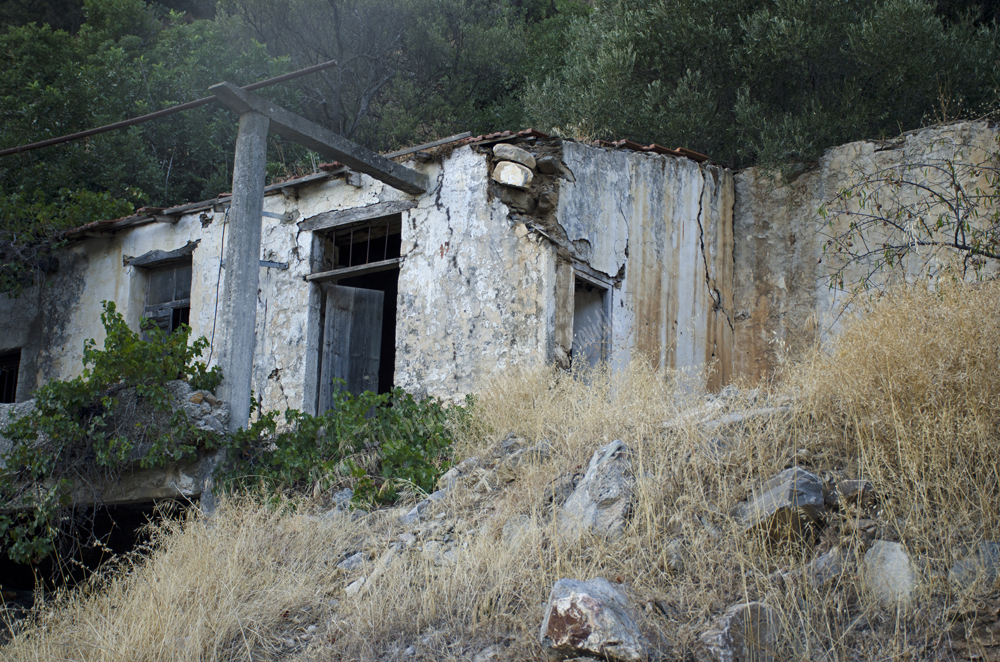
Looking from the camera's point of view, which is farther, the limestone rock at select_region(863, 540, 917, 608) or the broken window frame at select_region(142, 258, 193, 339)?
the broken window frame at select_region(142, 258, 193, 339)

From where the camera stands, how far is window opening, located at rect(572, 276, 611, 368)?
802 cm

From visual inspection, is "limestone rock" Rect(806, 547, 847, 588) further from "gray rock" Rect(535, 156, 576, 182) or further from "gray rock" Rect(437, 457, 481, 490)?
"gray rock" Rect(535, 156, 576, 182)

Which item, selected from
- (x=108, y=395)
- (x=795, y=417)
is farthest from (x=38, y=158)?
(x=795, y=417)

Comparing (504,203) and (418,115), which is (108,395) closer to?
(504,203)

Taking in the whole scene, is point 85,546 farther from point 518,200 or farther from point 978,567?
point 978,567

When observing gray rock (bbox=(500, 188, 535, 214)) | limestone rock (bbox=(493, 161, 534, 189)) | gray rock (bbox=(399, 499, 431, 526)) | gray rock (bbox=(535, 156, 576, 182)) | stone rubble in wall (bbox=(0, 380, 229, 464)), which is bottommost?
gray rock (bbox=(399, 499, 431, 526))

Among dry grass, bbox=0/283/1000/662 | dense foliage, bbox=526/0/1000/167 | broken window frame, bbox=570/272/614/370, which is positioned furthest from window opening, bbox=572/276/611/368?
dense foliage, bbox=526/0/1000/167

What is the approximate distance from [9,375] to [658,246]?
9.17 m

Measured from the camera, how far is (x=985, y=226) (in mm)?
8070

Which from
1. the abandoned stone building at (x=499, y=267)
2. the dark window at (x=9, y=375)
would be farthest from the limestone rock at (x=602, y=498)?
the dark window at (x=9, y=375)

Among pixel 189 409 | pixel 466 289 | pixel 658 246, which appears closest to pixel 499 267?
pixel 466 289

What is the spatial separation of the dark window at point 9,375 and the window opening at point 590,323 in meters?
7.92

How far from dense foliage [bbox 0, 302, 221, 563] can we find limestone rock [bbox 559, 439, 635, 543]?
10.0 ft

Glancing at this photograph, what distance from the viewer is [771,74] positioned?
11422mm
